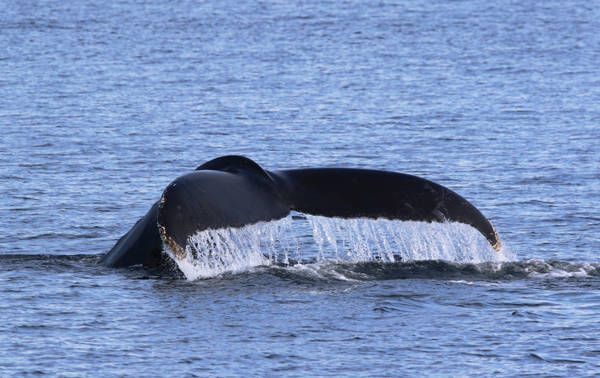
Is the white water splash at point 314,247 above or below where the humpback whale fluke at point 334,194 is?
below

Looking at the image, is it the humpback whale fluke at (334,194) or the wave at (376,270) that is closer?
the humpback whale fluke at (334,194)

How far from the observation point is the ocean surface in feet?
29.7

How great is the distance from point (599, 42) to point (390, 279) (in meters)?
26.0

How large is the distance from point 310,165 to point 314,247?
5.70 m

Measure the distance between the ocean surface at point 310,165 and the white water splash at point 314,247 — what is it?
0.05 meters

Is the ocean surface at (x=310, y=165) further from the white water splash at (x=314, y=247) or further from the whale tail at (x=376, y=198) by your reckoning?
the whale tail at (x=376, y=198)

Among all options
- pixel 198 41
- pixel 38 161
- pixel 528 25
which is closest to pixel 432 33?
pixel 528 25

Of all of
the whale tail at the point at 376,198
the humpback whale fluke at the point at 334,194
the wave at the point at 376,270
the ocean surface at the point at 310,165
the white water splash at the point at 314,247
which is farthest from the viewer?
the wave at the point at 376,270

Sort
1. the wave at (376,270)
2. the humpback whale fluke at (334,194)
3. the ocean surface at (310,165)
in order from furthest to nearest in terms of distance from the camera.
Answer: the wave at (376,270)
the humpback whale fluke at (334,194)
the ocean surface at (310,165)

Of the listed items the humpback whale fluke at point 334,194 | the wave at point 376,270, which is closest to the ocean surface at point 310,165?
the wave at point 376,270

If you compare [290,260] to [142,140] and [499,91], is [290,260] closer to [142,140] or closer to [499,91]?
[142,140]

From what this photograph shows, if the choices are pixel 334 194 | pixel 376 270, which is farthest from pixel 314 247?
pixel 334 194

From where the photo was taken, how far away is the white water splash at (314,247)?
9.61 metres

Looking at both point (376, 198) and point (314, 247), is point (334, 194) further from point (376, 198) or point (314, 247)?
point (314, 247)
